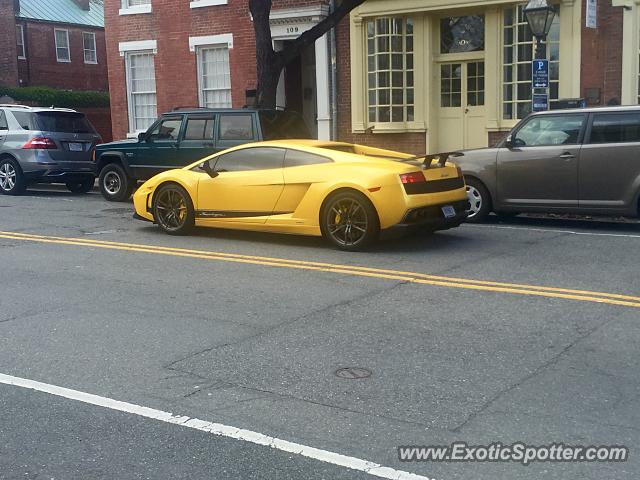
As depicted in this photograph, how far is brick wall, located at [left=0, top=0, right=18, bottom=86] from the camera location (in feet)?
124

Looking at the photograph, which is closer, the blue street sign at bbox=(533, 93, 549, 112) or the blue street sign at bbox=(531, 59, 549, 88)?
the blue street sign at bbox=(531, 59, 549, 88)

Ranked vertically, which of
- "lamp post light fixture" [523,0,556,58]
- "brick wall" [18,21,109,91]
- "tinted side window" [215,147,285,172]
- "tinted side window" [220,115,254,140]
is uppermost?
"brick wall" [18,21,109,91]

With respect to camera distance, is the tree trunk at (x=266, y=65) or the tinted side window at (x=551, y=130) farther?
the tree trunk at (x=266, y=65)

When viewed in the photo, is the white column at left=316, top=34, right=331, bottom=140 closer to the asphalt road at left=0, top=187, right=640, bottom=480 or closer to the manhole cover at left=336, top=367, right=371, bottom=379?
the asphalt road at left=0, top=187, right=640, bottom=480

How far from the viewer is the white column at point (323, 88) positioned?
2019cm

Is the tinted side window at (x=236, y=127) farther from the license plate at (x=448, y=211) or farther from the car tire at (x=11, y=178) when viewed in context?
the car tire at (x=11, y=178)

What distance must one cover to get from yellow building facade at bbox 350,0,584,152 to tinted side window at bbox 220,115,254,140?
18.8 ft

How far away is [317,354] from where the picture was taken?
6047 millimetres

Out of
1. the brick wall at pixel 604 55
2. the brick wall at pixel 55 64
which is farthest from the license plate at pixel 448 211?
the brick wall at pixel 55 64

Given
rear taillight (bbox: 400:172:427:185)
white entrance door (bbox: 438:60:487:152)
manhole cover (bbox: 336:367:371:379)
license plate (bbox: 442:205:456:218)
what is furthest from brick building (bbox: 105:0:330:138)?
manhole cover (bbox: 336:367:371:379)

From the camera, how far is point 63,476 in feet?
13.6

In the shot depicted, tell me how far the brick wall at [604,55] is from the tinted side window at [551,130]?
530 cm

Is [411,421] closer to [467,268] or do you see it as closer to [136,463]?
[136,463]

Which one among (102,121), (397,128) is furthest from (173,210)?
(102,121)
